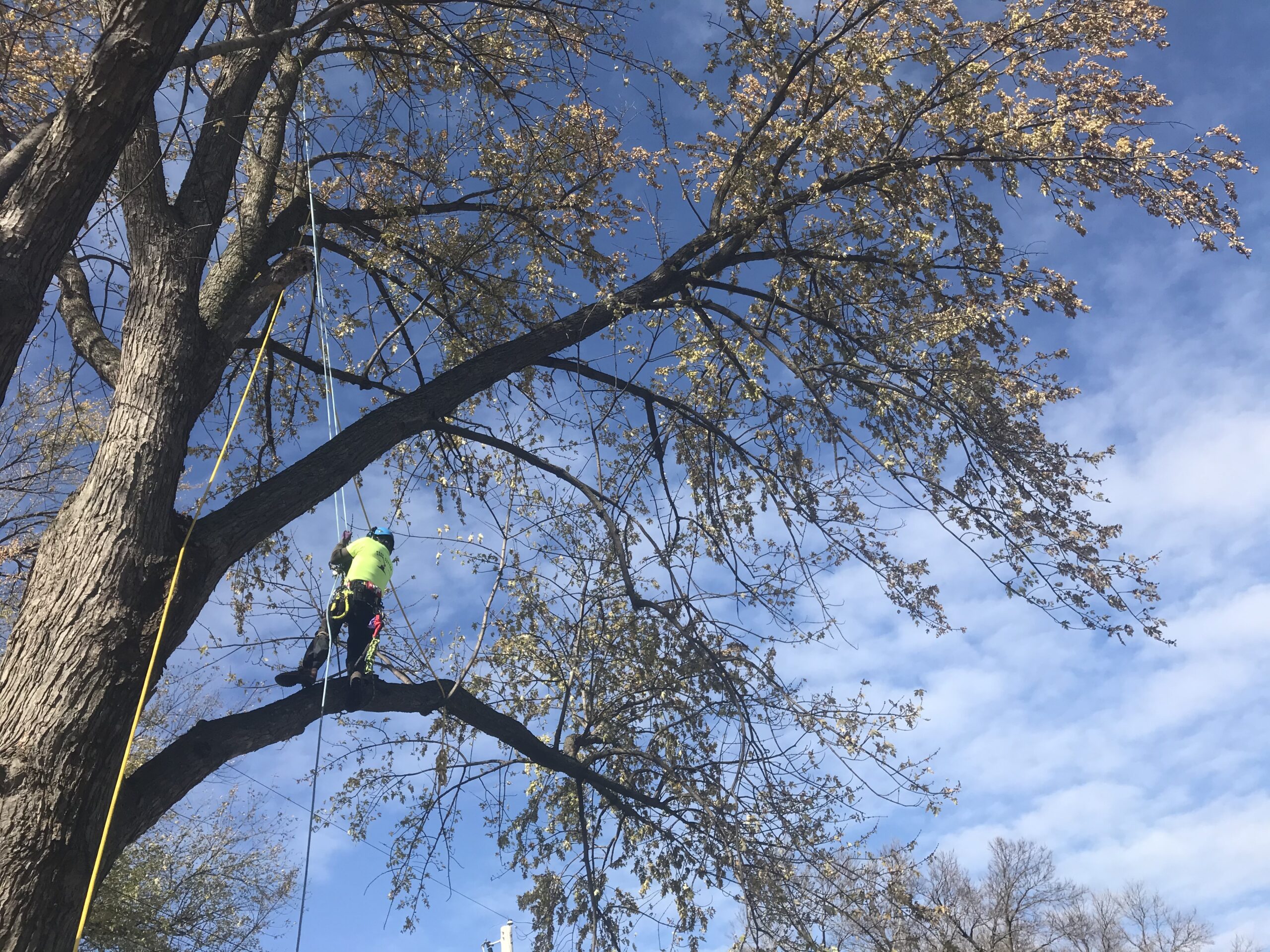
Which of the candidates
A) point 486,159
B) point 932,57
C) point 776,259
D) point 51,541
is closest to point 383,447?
point 51,541

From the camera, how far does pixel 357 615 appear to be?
570cm

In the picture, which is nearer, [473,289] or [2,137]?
[2,137]

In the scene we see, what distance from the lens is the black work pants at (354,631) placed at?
5.49 meters

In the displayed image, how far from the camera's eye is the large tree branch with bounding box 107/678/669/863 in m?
4.17

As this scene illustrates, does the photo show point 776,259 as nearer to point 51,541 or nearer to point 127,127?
point 127,127

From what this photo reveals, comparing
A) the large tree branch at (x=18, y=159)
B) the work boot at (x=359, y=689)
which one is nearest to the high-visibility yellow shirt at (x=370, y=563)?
the work boot at (x=359, y=689)

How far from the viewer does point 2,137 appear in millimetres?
5531

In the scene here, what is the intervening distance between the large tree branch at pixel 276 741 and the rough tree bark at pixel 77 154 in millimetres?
1922

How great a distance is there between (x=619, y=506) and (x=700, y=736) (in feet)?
6.23

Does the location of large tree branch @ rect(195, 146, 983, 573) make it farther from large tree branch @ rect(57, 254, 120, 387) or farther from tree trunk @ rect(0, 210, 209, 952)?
large tree branch @ rect(57, 254, 120, 387)

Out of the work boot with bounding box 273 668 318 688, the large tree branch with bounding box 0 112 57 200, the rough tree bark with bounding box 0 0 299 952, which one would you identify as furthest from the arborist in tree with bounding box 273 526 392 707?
the large tree branch with bounding box 0 112 57 200

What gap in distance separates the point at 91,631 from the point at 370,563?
214 centimetres

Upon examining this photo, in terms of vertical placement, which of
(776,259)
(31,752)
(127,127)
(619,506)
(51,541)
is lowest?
(31,752)

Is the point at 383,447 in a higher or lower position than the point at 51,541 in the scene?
higher
